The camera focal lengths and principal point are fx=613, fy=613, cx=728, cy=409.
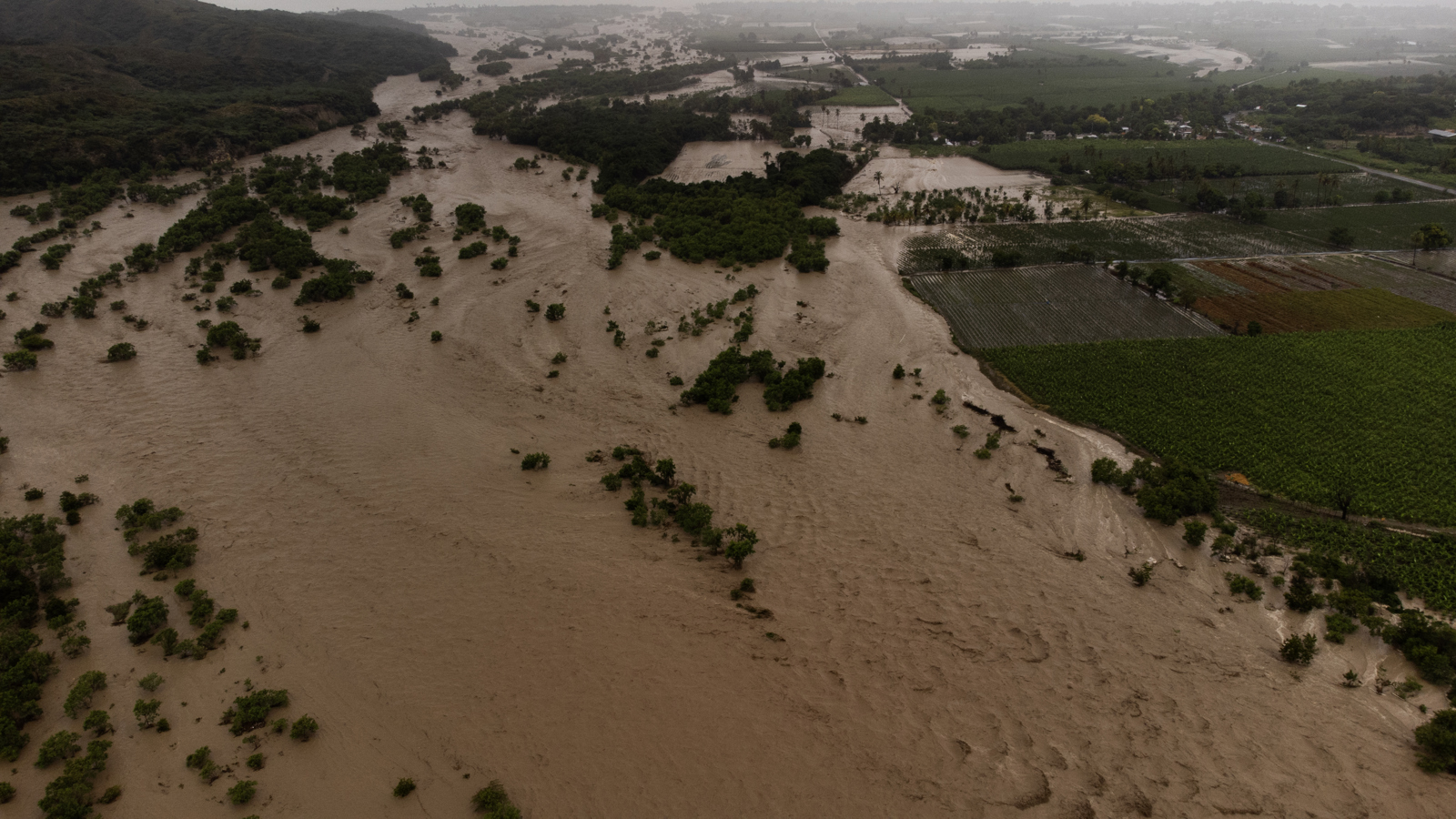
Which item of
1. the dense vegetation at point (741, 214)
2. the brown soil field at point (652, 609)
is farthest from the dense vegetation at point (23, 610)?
the dense vegetation at point (741, 214)

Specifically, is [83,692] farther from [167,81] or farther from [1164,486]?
[167,81]

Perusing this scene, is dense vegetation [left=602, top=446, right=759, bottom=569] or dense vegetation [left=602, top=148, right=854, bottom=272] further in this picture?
dense vegetation [left=602, top=148, right=854, bottom=272]

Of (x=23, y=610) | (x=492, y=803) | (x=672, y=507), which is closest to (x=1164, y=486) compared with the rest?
(x=672, y=507)

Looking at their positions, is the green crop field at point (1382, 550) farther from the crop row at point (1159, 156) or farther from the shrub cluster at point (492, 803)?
the crop row at point (1159, 156)

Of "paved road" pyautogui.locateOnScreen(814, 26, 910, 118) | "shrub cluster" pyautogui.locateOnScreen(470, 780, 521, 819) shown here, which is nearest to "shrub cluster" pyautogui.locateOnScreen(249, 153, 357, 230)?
"shrub cluster" pyautogui.locateOnScreen(470, 780, 521, 819)

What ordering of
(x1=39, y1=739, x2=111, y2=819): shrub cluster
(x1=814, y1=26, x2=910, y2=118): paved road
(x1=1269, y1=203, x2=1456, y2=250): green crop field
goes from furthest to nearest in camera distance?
(x1=814, y1=26, x2=910, y2=118): paved road, (x1=1269, y1=203, x2=1456, y2=250): green crop field, (x1=39, y1=739, x2=111, y2=819): shrub cluster

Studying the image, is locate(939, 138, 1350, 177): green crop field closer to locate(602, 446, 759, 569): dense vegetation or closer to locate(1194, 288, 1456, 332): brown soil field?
locate(1194, 288, 1456, 332): brown soil field

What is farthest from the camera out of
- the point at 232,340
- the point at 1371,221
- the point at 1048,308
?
the point at 1371,221

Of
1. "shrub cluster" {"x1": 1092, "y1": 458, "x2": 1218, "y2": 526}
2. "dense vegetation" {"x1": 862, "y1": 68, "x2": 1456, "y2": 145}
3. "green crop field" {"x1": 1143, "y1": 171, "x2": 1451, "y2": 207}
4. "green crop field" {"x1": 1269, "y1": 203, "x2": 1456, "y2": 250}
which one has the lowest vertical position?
"shrub cluster" {"x1": 1092, "y1": 458, "x2": 1218, "y2": 526}
